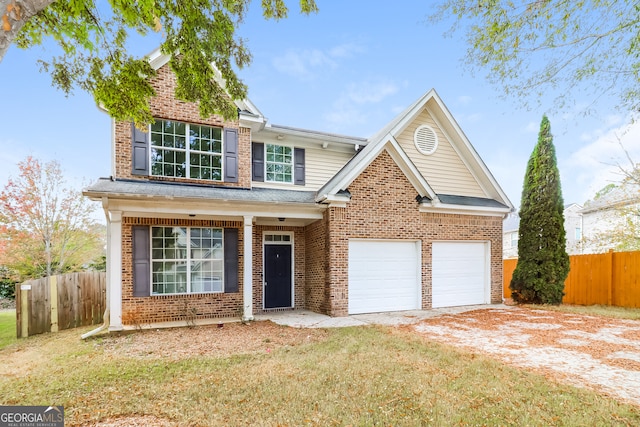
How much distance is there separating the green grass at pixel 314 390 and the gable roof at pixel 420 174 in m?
4.97

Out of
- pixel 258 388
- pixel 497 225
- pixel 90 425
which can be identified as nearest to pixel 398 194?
pixel 497 225

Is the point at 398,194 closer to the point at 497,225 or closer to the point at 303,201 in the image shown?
the point at 303,201

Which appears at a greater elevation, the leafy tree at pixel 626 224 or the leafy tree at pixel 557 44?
the leafy tree at pixel 557 44

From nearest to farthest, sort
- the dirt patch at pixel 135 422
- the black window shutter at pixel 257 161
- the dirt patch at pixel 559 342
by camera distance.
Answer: the dirt patch at pixel 135 422 → the dirt patch at pixel 559 342 → the black window shutter at pixel 257 161

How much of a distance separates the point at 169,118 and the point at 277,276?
18.7ft

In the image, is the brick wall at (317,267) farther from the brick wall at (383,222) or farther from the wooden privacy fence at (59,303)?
the wooden privacy fence at (59,303)

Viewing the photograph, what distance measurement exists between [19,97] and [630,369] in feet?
66.4

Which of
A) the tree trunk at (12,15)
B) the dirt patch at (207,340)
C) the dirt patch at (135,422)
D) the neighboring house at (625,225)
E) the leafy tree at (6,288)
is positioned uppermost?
the tree trunk at (12,15)

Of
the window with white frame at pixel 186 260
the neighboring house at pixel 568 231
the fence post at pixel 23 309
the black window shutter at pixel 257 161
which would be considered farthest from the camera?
the neighboring house at pixel 568 231

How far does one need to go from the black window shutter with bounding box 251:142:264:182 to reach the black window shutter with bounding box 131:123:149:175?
3.01 metres

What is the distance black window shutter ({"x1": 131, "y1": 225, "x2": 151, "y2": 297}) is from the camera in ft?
26.8

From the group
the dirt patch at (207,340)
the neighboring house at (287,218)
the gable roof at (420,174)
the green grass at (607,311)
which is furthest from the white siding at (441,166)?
the dirt patch at (207,340)

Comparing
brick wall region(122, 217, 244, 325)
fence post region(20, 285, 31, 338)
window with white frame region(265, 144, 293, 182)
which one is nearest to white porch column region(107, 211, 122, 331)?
brick wall region(122, 217, 244, 325)

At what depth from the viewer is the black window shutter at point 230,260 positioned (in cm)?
911
